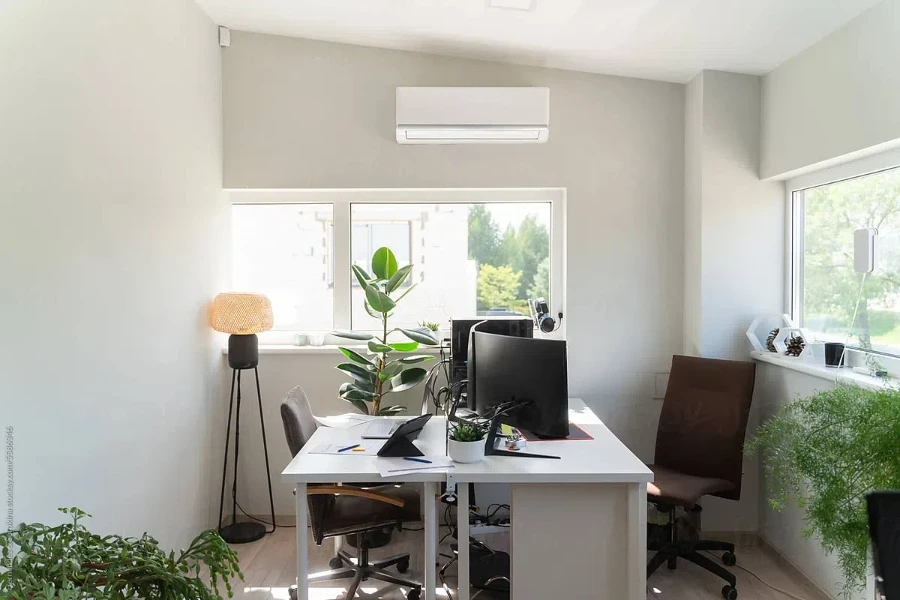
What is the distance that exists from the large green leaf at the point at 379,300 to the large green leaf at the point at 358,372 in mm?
389

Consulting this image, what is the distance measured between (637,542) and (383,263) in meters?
2.05

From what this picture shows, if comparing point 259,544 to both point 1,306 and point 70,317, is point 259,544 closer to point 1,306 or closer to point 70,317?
point 70,317

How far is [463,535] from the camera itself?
2445 millimetres

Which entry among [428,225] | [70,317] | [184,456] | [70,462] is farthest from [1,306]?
[428,225]

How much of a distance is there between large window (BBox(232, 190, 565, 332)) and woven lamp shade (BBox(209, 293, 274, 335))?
47cm

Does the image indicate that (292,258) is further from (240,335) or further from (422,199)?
(422,199)

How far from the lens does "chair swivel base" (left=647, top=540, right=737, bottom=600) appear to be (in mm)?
2967

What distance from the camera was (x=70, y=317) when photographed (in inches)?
90.2

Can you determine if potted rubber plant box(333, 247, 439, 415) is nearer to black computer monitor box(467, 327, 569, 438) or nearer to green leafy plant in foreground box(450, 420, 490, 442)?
black computer monitor box(467, 327, 569, 438)

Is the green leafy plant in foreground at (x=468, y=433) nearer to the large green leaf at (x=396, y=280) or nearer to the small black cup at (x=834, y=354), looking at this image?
the large green leaf at (x=396, y=280)

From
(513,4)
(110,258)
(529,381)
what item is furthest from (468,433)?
(513,4)

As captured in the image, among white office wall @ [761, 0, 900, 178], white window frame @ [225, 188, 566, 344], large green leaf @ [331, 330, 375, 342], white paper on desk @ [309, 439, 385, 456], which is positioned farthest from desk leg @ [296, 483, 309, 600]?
white office wall @ [761, 0, 900, 178]

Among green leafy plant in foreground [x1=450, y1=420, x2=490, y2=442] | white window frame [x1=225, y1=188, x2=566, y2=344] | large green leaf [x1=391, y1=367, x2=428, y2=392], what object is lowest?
green leafy plant in foreground [x1=450, y1=420, x2=490, y2=442]

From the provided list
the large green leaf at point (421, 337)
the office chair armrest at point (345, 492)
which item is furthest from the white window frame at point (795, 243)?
the office chair armrest at point (345, 492)
